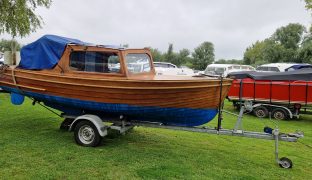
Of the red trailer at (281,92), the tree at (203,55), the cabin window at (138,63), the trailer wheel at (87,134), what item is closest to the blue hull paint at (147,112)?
the trailer wheel at (87,134)

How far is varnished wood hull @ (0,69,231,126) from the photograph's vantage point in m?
6.44

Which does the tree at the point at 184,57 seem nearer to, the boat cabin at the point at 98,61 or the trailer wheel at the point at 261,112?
the trailer wheel at the point at 261,112

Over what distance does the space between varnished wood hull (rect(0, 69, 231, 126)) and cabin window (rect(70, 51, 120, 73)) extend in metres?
0.32

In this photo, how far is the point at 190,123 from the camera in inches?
274

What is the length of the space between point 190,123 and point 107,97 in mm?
1768

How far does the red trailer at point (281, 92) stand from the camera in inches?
453

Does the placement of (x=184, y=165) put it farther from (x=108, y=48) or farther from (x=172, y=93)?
(x=108, y=48)

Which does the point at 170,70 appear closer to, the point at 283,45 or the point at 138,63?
the point at 138,63

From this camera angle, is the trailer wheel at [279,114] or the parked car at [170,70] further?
the parked car at [170,70]

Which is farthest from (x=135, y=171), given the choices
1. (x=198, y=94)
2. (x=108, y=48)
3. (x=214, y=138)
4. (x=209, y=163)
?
(x=214, y=138)

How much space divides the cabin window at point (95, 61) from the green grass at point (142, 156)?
5.27ft

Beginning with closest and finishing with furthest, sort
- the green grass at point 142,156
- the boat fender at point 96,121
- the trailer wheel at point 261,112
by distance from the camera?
1. the green grass at point 142,156
2. the boat fender at point 96,121
3. the trailer wheel at point 261,112

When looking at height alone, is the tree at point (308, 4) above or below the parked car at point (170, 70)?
above

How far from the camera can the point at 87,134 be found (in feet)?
23.2
